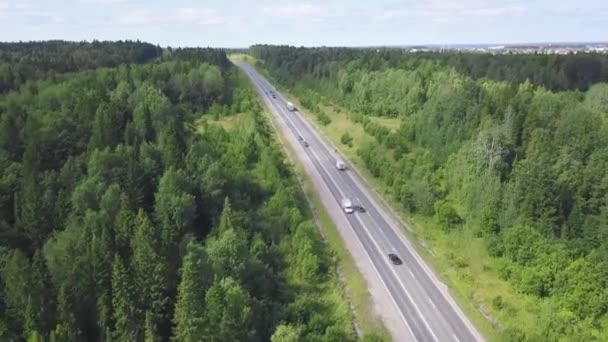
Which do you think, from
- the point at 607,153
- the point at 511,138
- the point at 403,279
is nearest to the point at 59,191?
the point at 403,279

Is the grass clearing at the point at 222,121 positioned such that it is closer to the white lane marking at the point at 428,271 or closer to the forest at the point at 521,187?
the forest at the point at 521,187

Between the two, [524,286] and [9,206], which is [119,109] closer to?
[9,206]

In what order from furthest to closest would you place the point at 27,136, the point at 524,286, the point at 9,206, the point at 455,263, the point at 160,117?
the point at 160,117 → the point at 27,136 → the point at 9,206 → the point at 455,263 → the point at 524,286

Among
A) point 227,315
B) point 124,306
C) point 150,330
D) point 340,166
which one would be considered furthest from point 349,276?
point 340,166

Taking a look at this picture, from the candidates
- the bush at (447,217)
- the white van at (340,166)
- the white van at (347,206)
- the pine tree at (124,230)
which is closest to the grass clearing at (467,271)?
the bush at (447,217)

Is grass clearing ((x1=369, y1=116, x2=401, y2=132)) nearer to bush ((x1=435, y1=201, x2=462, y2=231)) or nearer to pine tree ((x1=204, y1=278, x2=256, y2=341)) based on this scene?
bush ((x1=435, y1=201, x2=462, y2=231))

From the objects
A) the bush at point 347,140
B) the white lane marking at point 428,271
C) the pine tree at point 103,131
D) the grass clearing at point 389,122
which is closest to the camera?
the white lane marking at point 428,271
